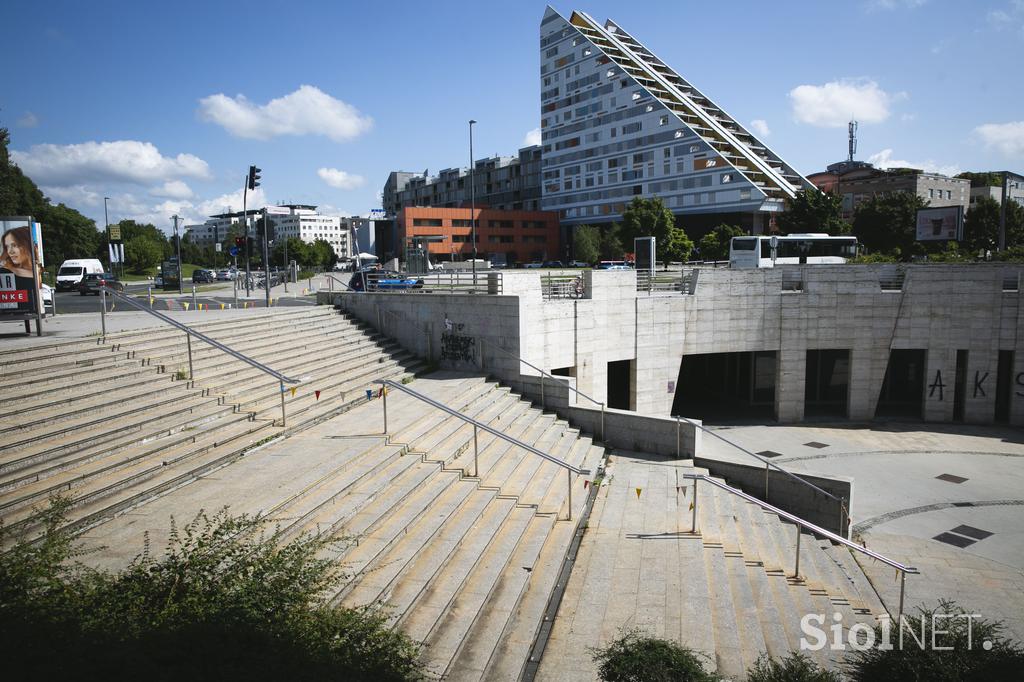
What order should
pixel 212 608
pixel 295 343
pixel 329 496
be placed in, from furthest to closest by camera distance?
pixel 295 343 < pixel 329 496 < pixel 212 608

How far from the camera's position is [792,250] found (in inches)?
1527

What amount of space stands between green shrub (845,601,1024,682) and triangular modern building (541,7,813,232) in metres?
67.1

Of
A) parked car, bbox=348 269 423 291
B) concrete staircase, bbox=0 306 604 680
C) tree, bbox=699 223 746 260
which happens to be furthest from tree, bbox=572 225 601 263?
concrete staircase, bbox=0 306 604 680

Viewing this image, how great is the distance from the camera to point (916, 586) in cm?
1102

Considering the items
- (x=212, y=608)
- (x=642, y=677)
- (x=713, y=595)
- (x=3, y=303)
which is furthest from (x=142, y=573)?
(x=3, y=303)

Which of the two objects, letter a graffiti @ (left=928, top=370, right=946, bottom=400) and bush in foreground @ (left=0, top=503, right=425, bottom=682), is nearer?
bush in foreground @ (left=0, top=503, right=425, bottom=682)

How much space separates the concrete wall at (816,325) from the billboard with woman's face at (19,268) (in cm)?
948

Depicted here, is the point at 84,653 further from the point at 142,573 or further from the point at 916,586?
the point at 916,586

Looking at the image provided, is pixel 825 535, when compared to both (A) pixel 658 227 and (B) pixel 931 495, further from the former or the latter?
(A) pixel 658 227

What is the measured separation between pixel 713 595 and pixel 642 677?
392cm

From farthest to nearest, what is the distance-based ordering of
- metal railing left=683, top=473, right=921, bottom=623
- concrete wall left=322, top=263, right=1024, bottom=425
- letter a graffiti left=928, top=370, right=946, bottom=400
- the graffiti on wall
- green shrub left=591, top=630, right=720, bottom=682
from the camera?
1. letter a graffiti left=928, top=370, right=946, bottom=400
2. concrete wall left=322, top=263, right=1024, bottom=425
3. the graffiti on wall
4. metal railing left=683, top=473, right=921, bottom=623
5. green shrub left=591, top=630, right=720, bottom=682

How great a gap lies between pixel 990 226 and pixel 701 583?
53994 mm

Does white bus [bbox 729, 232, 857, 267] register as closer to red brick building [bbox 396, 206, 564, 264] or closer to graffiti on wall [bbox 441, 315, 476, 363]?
graffiti on wall [bbox 441, 315, 476, 363]

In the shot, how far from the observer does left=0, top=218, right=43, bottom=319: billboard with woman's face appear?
13.1m
